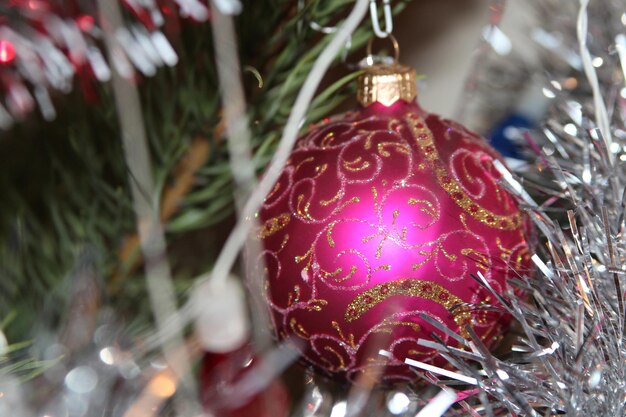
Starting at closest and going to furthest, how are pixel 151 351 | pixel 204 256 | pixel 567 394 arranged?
pixel 567 394, pixel 151 351, pixel 204 256

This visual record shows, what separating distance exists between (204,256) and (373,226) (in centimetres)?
31

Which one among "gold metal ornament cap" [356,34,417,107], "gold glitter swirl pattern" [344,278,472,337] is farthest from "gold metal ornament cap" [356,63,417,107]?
"gold glitter swirl pattern" [344,278,472,337]

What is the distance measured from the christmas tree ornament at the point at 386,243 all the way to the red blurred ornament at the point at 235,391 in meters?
0.03

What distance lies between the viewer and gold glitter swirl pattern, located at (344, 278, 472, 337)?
0.35m

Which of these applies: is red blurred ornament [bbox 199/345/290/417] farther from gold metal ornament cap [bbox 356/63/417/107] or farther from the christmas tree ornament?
gold metal ornament cap [bbox 356/63/417/107]

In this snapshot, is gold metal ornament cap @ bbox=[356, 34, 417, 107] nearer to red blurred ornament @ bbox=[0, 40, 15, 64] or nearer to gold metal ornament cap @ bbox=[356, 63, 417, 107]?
gold metal ornament cap @ bbox=[356, 63, 417, 107]

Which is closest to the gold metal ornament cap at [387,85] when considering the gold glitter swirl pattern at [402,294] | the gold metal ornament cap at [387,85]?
the gold metal ornament cap at [387,85]

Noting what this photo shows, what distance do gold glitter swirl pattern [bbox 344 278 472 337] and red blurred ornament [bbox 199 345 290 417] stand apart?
59 mm

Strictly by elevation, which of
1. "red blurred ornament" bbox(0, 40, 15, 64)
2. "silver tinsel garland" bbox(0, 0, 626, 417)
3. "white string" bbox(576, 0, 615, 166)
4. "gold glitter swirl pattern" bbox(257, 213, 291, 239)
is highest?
"red blurred ornament" bbox(0, 40, 15, 64)

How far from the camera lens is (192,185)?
0.54 meters

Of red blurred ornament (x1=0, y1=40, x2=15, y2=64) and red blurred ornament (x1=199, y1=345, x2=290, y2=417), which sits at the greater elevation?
red blurred ornament (x1=0, y1=40, x2=15, y2=64)

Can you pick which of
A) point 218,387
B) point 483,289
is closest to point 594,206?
point 483,289

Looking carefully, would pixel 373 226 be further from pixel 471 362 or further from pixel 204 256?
pixel 204 256

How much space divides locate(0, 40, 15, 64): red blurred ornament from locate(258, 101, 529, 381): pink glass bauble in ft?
0.51
